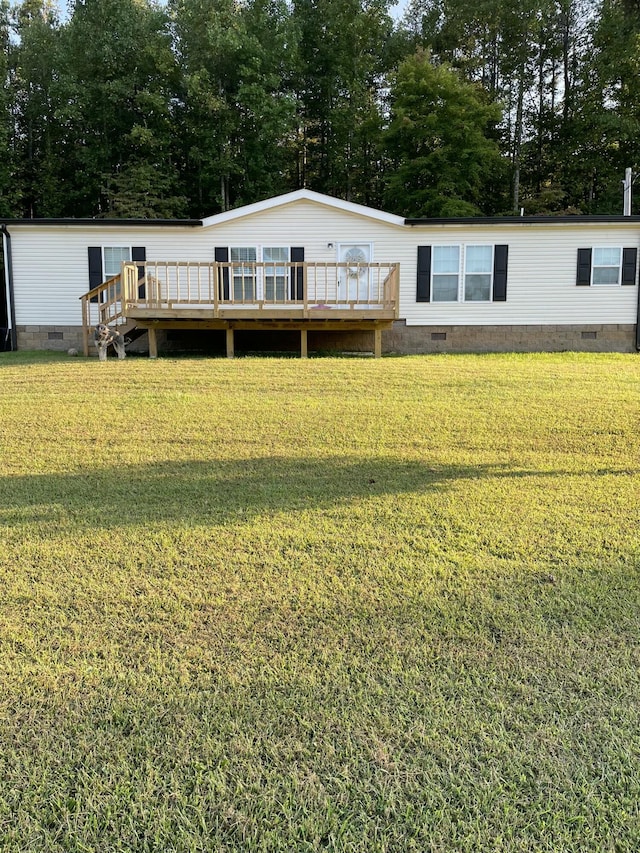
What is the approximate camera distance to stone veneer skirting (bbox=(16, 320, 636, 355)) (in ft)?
46.0

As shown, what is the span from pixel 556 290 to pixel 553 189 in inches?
466

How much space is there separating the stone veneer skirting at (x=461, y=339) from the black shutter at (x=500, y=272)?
74cm

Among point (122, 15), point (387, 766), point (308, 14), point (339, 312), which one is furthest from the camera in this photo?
point (308, 14)

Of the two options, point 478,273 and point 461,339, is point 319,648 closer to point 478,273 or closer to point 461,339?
point 461,339

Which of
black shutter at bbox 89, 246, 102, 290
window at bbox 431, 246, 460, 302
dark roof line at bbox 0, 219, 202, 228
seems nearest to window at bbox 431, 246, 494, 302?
window at bbox 431, 246, 460, 302

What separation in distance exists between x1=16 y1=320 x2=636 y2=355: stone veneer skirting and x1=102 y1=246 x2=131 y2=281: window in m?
1.44

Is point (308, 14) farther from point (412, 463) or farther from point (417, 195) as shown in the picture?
point (412, 463)

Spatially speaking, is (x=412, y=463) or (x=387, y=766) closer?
(x=387, y=766)

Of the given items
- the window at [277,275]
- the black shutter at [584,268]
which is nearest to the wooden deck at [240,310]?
the window at [277,275]

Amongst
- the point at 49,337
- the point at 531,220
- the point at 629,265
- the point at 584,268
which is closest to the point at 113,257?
the point at 49,337

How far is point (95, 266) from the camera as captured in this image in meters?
13.9

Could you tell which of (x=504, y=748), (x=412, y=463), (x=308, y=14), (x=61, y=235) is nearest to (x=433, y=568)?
(x=504, y=748)

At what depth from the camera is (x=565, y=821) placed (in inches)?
64.5

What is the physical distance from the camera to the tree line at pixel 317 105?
72.4 ft
